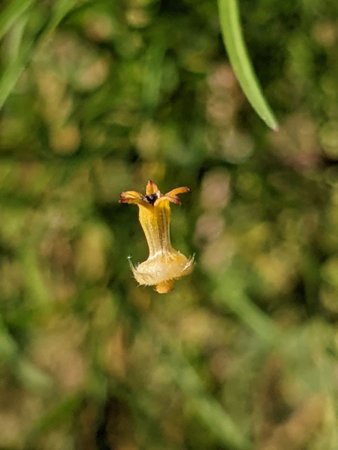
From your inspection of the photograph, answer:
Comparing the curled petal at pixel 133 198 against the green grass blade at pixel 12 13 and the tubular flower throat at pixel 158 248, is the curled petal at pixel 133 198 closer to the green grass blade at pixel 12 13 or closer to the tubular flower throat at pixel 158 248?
the tubular flower throat at pixel 158 248

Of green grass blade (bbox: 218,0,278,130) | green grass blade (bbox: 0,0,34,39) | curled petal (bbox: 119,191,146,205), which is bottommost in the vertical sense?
curled petal (bbox: 119,191,146,205)

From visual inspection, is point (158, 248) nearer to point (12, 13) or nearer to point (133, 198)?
point (133, 198)

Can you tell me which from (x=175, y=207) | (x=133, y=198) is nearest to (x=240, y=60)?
(x=133, y=198)

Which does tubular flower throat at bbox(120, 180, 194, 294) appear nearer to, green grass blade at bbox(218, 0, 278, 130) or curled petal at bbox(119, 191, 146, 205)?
curled petal at bbox(119, 191, 146, 205)

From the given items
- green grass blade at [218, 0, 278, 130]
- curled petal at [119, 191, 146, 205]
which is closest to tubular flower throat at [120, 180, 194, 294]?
curled petal at [119, 191, 146, 205]

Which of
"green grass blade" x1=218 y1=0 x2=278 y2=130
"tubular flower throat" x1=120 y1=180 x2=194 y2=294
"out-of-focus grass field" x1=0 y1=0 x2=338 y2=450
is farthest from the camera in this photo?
"out-of-focus grass field" x1=0 y1=0 x2=338 y2=450

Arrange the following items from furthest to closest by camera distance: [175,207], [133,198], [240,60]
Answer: [175,207] → [133,198] → [240,60]
